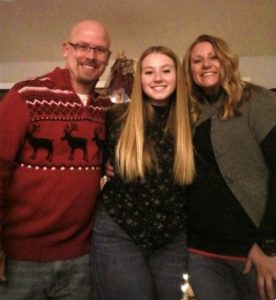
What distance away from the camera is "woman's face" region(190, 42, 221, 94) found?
125cm

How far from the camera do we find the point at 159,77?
49.9 inches

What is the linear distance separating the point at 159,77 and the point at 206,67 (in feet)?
0.59

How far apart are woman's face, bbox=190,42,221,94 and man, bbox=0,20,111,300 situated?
0.45m

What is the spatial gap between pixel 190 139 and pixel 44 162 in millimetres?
533

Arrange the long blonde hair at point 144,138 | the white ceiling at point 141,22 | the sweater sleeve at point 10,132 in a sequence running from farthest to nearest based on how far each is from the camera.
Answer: the white ceiling at point 141,22
the long blonde hair at point 144,138
the sweater sleeve at point 10,132

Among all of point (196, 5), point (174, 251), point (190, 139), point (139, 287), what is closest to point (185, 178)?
point (190, 139)

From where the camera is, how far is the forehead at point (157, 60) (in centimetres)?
128

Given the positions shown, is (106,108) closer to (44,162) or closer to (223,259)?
(44,162)

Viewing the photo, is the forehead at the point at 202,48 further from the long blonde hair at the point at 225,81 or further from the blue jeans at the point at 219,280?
the blue jeans at the point at 219,280

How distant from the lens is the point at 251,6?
2412mm

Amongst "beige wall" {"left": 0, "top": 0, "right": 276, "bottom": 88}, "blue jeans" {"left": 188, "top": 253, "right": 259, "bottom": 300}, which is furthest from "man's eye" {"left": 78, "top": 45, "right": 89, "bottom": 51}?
"beige wall" {"left": 0, "top": 0, "right": 276, "bottom": 88}

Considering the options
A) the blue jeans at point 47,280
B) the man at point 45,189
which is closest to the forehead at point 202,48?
the man at point 45,189

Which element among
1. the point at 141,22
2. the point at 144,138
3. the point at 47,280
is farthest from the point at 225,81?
the point at 141,22

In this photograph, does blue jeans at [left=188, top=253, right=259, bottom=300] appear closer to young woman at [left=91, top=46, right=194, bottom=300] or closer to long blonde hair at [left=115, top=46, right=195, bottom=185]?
young woman at [left=91, top=46, right=194, bottom=300]
